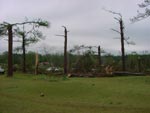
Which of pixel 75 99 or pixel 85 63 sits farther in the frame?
pixel 85 63

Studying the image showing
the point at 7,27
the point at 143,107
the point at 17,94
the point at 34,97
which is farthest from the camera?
the point at 7,27

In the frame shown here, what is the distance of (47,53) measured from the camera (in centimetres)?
5550

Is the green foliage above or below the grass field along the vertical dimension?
above

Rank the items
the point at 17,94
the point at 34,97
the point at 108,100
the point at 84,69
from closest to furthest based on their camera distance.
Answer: the point at 108,100 < the point at 34,97 < the point at 17,94 < the point at 84,69

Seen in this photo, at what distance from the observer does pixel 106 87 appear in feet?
73.0

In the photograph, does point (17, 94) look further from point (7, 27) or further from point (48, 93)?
point (7, 27)

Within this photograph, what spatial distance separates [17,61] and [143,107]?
52.6 m

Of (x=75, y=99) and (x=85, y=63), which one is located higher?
(x=85, y=63)

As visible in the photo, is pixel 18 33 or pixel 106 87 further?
pixel 18 33

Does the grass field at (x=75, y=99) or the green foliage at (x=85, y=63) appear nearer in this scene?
the grass field at (x=75, y=99)

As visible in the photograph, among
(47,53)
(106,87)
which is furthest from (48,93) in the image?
(47,53)

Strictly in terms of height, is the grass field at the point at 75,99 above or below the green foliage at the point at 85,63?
below

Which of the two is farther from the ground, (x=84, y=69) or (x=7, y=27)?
(x=7, y=27)

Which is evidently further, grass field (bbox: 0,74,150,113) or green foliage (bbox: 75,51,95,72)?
green foliage (bbox: 75,51,95,72)
